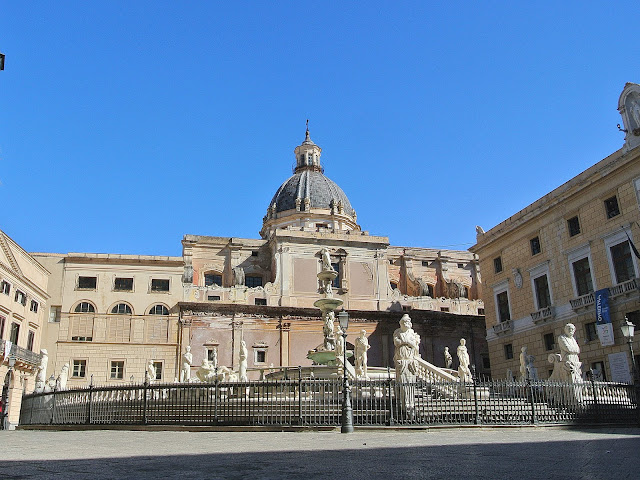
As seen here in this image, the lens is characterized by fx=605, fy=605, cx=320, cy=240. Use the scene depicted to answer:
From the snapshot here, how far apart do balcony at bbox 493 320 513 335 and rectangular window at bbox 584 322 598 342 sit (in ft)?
16.3

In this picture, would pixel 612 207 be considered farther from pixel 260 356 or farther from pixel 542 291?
pixel 260 356

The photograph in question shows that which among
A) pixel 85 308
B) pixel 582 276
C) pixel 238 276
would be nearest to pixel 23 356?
pixel 85 308

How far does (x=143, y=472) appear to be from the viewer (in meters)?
6.66

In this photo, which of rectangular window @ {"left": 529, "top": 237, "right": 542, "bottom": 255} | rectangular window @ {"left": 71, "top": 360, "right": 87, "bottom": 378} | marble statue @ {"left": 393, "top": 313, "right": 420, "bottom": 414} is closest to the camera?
marble statue @ {"left": 393, "top": 313, "right": 420, "bottom": 414}

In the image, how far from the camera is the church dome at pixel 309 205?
54.3 metres

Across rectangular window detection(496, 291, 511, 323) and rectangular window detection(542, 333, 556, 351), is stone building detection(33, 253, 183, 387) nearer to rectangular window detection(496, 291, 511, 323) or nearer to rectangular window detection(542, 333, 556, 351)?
rectangular window detection(496, 291, 511, 323)

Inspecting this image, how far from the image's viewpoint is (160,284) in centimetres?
3978

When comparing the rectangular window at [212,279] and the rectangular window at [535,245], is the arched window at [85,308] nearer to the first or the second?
the rectangular window at [212,279]

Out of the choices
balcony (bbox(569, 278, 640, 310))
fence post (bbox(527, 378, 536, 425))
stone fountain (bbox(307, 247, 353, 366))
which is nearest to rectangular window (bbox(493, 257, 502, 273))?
balcony (bbox(569, 278, 640, 310))

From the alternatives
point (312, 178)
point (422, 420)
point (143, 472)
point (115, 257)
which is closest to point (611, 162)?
point (422, 420)

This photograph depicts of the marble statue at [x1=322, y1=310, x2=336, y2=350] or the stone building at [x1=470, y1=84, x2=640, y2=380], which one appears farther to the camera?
the stone building at [x1=470, y1=84, x2=640, y2=380]

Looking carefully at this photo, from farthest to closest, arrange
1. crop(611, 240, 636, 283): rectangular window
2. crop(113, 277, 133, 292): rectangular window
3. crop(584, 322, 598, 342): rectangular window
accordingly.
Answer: crop(113, 277, 133, 292): rectangular window, crop(584, 322, 598, 342): rectangular window, crop(611, 240, 636, 283): rectangular window

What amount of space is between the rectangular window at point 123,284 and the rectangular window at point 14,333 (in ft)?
21.2

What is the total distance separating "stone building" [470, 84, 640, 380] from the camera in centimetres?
2450
